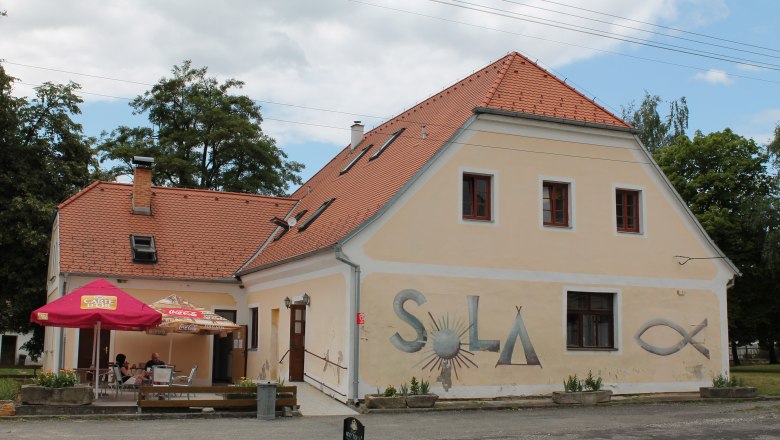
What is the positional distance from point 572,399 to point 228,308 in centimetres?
1176

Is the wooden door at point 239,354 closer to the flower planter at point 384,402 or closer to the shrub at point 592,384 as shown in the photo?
the flower planter at point 384,402

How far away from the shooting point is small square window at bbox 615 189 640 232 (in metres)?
22.9

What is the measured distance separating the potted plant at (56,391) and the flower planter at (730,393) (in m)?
14.9

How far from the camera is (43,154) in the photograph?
33.2m

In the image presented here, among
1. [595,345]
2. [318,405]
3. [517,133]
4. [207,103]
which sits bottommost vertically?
[318,405]

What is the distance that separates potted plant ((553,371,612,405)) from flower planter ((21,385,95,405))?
10.6 metres

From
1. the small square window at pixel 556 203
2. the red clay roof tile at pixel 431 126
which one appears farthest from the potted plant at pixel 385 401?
the small square window at pixel 556 203

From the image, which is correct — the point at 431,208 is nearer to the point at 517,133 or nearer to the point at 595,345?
the point at 517,133

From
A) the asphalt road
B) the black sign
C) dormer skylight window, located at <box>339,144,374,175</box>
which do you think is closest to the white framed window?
the asphalt road

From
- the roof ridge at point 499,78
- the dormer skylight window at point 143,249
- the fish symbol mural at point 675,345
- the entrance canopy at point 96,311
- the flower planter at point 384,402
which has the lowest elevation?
the flower planter at point 384,402

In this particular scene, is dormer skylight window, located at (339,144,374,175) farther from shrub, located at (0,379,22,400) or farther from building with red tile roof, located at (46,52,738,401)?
shrub, located at (0,379,22,400)

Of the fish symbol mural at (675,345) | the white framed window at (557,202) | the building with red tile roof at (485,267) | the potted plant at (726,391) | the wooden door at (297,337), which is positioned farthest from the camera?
the wooden door at (297,337)

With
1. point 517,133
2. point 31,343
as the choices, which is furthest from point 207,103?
Result: point 517,133

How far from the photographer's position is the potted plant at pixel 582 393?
1991 cm
